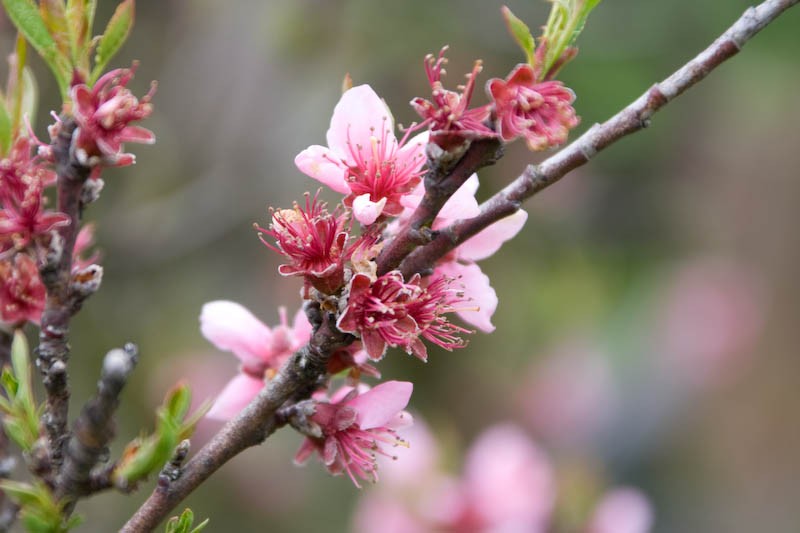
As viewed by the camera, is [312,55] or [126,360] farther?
[312,55]

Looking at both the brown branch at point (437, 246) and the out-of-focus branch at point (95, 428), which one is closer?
the out-of-focus branch at point (95, 428)

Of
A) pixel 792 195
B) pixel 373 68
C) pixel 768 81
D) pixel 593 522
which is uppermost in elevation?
pixel 792 195

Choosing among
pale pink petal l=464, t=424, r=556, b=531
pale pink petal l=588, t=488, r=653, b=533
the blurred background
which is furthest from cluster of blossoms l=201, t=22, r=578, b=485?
the blurred background

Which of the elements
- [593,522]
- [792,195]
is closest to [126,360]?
[593,522]

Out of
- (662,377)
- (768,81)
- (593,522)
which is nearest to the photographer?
(593,522)

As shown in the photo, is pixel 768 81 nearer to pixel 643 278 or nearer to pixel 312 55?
pixel 643 278

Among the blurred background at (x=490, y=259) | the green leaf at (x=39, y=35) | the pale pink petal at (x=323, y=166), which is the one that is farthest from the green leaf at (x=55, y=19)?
the blurred background at (x=490, y=259)

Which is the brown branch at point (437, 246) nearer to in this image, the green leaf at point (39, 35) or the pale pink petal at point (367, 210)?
the pale pink petal at point (367, 210)
